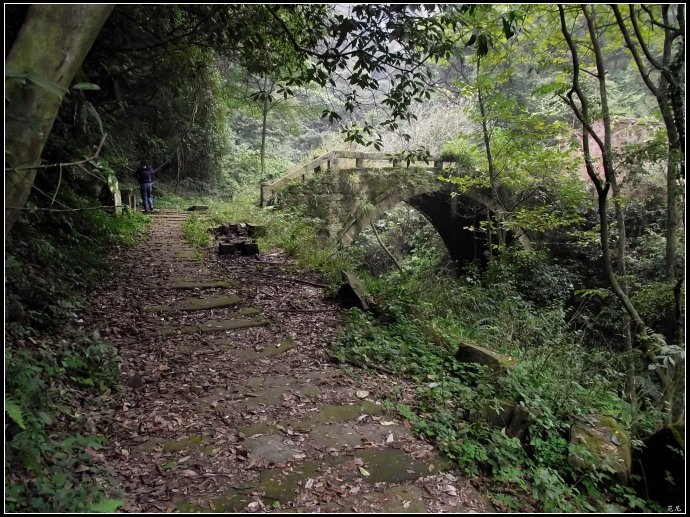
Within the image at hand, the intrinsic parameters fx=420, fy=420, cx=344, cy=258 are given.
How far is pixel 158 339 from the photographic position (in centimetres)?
382

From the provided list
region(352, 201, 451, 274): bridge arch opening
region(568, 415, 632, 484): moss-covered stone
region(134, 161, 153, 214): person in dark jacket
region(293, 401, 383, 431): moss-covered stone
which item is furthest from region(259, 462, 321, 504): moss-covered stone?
region(352, 201, 451, 274): bridge arch opening

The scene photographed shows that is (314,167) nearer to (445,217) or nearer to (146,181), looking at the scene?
(146,181)

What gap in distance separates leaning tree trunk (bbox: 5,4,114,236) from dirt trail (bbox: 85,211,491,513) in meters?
1.53

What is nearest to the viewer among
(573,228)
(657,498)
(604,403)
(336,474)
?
(336,474)

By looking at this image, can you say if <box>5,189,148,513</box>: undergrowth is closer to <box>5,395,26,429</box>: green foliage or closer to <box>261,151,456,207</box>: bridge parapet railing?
<box>5,395,26,429</box>: green foliage

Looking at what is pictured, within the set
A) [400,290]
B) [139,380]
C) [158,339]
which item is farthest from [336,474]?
[400,290]

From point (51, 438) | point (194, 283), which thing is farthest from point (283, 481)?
point (194, 283)

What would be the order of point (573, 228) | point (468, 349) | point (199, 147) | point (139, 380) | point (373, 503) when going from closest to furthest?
point (373, 503), point (139, 380), point (468, 349), point (573, 228), point (199, 147)

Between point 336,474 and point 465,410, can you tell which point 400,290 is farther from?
point 336,474

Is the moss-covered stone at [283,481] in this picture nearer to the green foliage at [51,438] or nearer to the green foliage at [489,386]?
the green foliage at [51,438]

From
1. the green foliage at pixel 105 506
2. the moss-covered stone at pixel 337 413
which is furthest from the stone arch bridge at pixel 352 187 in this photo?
the green foliage at pixel 105 506

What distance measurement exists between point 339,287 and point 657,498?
3.60 metres

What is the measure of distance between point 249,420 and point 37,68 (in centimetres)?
224

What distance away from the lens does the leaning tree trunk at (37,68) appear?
1732mm
